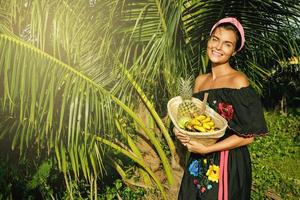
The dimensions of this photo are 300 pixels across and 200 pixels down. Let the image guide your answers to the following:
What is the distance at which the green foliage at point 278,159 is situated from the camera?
539cm

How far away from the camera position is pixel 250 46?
4273 mm

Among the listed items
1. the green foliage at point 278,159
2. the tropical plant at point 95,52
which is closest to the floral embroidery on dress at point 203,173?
the tropical plant at point 95,52

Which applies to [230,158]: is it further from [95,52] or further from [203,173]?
[95,52]

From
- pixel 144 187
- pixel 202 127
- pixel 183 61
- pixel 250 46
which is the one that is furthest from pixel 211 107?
pixel 144 187

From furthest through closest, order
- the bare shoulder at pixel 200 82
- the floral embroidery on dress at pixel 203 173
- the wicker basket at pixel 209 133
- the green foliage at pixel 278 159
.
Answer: the green foliage at pixel 278 159 < the bare shoulder at pixel 200 82 < the floral embroidery on dress at pixel 203 173 < the wicker basket at pixel 209 133

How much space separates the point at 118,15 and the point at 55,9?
1.83ft

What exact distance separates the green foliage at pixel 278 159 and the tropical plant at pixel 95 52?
1.72 metres

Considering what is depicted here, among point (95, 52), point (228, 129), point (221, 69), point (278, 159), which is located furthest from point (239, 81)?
point (278, 159)

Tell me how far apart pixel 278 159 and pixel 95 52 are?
457cm

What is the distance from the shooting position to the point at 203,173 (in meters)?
2.63

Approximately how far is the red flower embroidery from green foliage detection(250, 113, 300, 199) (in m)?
2.87

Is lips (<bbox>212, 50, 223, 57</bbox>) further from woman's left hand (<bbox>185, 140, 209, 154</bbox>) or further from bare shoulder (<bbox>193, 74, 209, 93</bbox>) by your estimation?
woman's left hand (<bbox>185, 140, 209, 154</bbox>)

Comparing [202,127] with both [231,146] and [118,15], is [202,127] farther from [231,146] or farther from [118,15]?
[118,15]

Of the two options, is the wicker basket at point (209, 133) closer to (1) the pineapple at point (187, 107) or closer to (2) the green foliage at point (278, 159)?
(1) the pineapple at point (187, 107)
